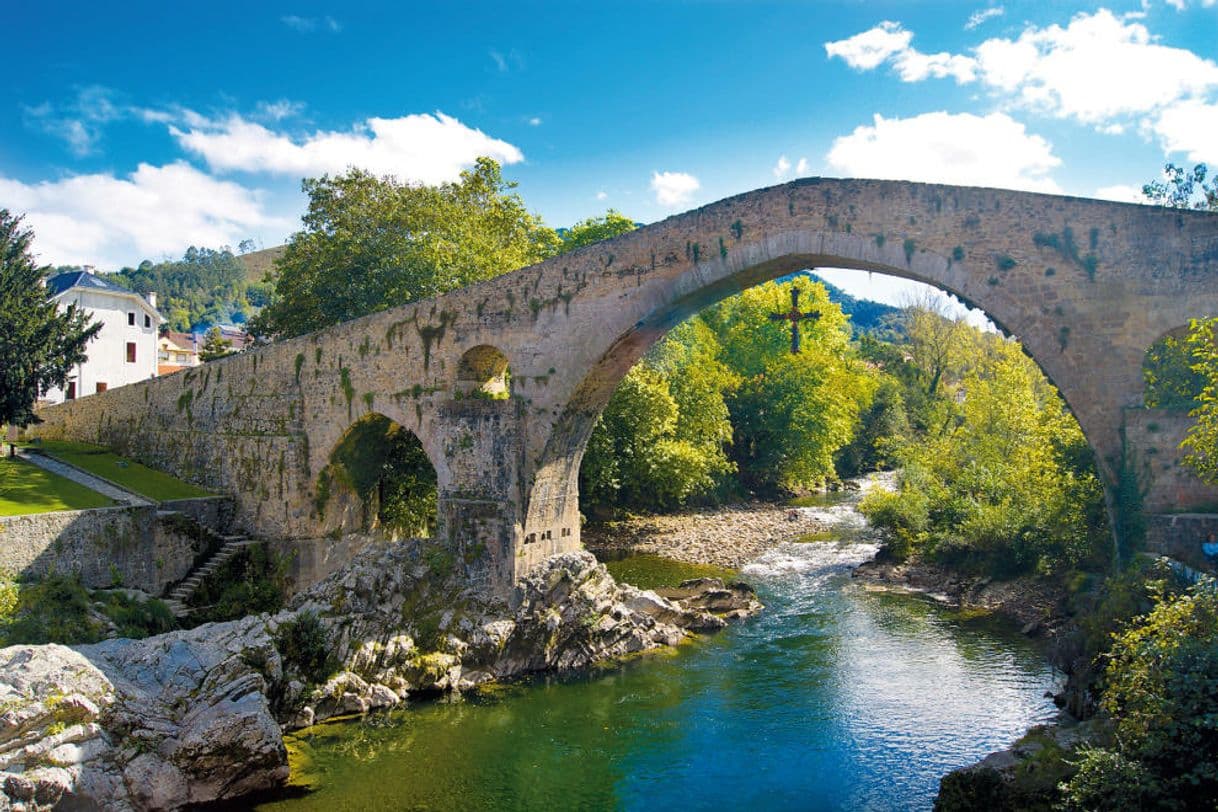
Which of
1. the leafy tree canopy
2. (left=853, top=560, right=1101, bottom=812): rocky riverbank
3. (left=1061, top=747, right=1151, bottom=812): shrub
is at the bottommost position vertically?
(left=853, top=560, right=1101, bottom=812): rocky riverbank

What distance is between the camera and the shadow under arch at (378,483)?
1958 centimetres

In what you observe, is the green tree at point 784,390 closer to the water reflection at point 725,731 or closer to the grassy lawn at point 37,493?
the water reflection at point 725,731

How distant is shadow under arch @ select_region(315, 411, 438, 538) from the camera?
1958cm

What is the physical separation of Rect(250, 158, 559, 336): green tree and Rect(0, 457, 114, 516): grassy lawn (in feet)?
25.5

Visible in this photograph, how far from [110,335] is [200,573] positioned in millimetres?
23666

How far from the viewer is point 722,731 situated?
12.2 meters

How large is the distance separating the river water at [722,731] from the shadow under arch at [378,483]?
24.0 ft

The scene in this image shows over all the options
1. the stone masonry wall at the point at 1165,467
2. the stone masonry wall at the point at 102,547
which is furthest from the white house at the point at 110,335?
the stone masonry wall at the point at 1165,467

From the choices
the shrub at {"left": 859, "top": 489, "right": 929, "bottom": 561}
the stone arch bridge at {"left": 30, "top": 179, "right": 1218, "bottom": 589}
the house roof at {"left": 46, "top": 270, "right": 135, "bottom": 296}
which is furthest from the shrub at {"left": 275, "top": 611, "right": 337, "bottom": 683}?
the house roof at {"left": 46, "top": 270, "right": 135, "bottom": 296}

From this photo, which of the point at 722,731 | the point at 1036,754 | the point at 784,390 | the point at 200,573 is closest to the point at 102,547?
the point at 200,573

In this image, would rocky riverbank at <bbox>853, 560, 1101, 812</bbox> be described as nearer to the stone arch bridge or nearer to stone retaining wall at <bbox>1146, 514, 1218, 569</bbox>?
stone retaining wall at <bbox>1146, 514, 1218, 569</bbox>

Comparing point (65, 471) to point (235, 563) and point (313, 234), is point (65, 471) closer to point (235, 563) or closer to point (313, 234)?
point (235, 563)

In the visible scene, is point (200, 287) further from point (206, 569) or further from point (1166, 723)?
point (1166, 723)

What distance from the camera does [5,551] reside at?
15539mm
